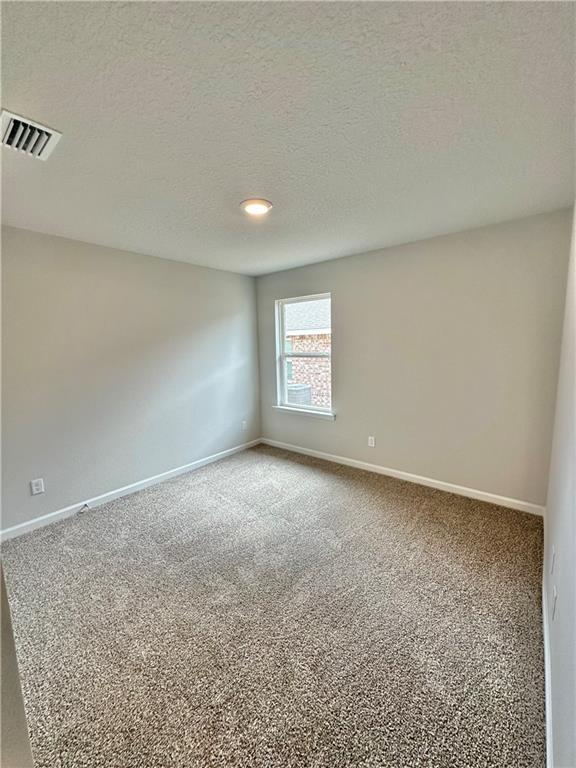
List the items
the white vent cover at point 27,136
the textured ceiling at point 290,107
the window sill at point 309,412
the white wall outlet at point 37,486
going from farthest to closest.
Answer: the window sill at point 309,412 < the white wall outlet at point 37,486 < the white vent cover at point 27,136 < the textured ceiling at point 290,107

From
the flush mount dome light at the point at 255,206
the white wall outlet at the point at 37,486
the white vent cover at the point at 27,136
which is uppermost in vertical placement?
the white vent cover at the point at 27,136

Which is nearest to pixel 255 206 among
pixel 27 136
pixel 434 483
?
pixel 27 136

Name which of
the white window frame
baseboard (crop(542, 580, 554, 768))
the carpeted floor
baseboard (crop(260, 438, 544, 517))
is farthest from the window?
baseboard (crop(542, 580, 554, 768))

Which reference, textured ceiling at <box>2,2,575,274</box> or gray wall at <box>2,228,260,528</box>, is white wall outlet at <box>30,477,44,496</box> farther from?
textured ceiling at <box>2,2,575,274</box>

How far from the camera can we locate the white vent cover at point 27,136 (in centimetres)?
134

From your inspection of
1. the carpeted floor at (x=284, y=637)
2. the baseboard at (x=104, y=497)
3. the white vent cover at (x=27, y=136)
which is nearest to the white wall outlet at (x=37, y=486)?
the baseboard at (x=104, y=497)

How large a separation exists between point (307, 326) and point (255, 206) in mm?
2133

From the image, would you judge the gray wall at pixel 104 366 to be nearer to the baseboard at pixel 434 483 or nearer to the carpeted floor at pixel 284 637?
the carpeted floor at pixel 284 637

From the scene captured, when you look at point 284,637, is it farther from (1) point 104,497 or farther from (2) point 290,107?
(2) point 290,107

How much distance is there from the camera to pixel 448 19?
3.13ft

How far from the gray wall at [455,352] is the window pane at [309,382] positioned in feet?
0.76

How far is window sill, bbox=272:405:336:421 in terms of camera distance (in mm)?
4004

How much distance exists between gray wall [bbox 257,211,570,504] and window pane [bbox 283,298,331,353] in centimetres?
22

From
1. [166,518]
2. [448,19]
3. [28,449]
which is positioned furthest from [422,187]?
[28,449]
